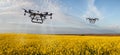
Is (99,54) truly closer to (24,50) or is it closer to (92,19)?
(24,50)

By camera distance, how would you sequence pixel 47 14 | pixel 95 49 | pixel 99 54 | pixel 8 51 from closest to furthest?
pixel 8 51 < pixel 99 54 < pixel 95 49 < pixel 47 14

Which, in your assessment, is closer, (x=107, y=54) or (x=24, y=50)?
(x=24, y=50)

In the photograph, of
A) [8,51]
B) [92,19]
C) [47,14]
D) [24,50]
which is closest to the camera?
[8,51]

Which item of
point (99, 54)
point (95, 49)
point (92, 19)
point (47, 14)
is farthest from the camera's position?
point (92, 19)

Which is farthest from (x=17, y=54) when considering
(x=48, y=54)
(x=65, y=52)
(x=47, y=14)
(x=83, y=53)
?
(x=47, y=14)

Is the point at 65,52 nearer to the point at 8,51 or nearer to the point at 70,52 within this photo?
the point at 70,52

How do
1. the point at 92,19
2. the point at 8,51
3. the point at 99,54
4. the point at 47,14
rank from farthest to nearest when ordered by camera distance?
the point at 92,19
the point at 47,14
the point at 99,54
the point at 8,51

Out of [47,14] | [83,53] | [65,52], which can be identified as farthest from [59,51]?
[47,14]

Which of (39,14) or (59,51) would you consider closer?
(59,51)

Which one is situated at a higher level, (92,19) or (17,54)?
(92,19)
